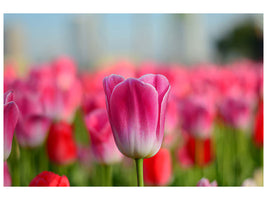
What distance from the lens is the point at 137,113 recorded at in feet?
1.32

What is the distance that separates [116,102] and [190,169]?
53cm

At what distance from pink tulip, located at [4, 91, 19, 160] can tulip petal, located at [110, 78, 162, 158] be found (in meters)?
0.12

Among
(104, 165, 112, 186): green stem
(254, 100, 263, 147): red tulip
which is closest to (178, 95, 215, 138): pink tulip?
(254, 100, 263, 147): red tulip

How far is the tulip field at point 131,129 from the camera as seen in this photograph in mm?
402

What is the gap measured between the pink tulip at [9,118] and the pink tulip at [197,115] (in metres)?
0.41

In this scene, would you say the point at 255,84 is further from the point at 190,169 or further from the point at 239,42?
the point at 239,42

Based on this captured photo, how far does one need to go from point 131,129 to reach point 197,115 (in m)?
0.38

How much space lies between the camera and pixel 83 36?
231 cm

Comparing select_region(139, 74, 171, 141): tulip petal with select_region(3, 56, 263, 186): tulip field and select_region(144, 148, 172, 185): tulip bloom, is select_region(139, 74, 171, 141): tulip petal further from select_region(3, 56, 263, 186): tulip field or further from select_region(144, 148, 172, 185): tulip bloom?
select_region(144, 148, 172, 185): tulip bloom

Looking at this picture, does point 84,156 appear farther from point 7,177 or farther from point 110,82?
point 110,82

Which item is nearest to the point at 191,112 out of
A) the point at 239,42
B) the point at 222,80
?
the point at 222,80

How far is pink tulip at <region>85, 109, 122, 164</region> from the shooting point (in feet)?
1.75

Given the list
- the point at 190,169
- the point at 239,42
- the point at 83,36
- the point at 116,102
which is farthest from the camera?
the point at 83,36

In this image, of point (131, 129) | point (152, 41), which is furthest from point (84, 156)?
point (152, 41)
